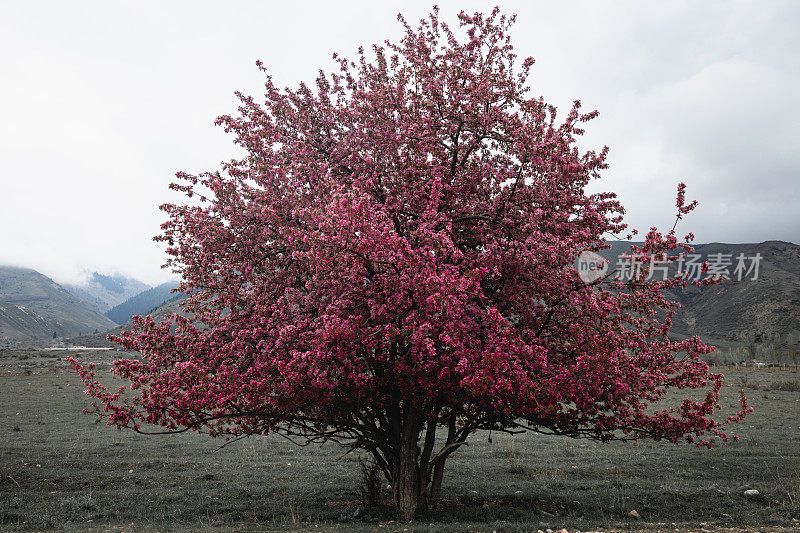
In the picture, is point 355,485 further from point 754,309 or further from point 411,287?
point 754,309

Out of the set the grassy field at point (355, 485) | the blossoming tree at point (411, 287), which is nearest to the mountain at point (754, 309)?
the grassy field at point (355, 485)

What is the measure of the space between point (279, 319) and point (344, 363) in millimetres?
1641

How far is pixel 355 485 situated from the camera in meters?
15.4

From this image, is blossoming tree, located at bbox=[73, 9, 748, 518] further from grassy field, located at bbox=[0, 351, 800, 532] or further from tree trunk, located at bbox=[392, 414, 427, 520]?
grassy field, located at bbox=[0, 351, 800, 532]

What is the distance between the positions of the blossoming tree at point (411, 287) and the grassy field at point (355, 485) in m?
2.11

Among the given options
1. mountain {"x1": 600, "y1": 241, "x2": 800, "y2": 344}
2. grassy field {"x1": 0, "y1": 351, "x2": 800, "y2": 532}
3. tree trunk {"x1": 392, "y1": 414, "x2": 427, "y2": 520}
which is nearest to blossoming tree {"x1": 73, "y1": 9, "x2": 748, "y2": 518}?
tree trunk {"x1": 392, "y1": 414, "x2": 427, "y2": 520}

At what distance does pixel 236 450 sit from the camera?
22.1m

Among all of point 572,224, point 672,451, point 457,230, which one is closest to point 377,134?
point 457,230

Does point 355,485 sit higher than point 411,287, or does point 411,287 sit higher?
point 411,287

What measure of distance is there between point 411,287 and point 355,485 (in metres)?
9.96

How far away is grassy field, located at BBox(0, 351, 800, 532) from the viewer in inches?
439

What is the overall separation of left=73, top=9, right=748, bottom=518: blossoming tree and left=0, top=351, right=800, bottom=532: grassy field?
6.92 ft

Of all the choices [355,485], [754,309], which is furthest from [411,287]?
[754,309]

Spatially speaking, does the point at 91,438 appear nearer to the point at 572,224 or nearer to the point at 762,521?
the point at 572,224
